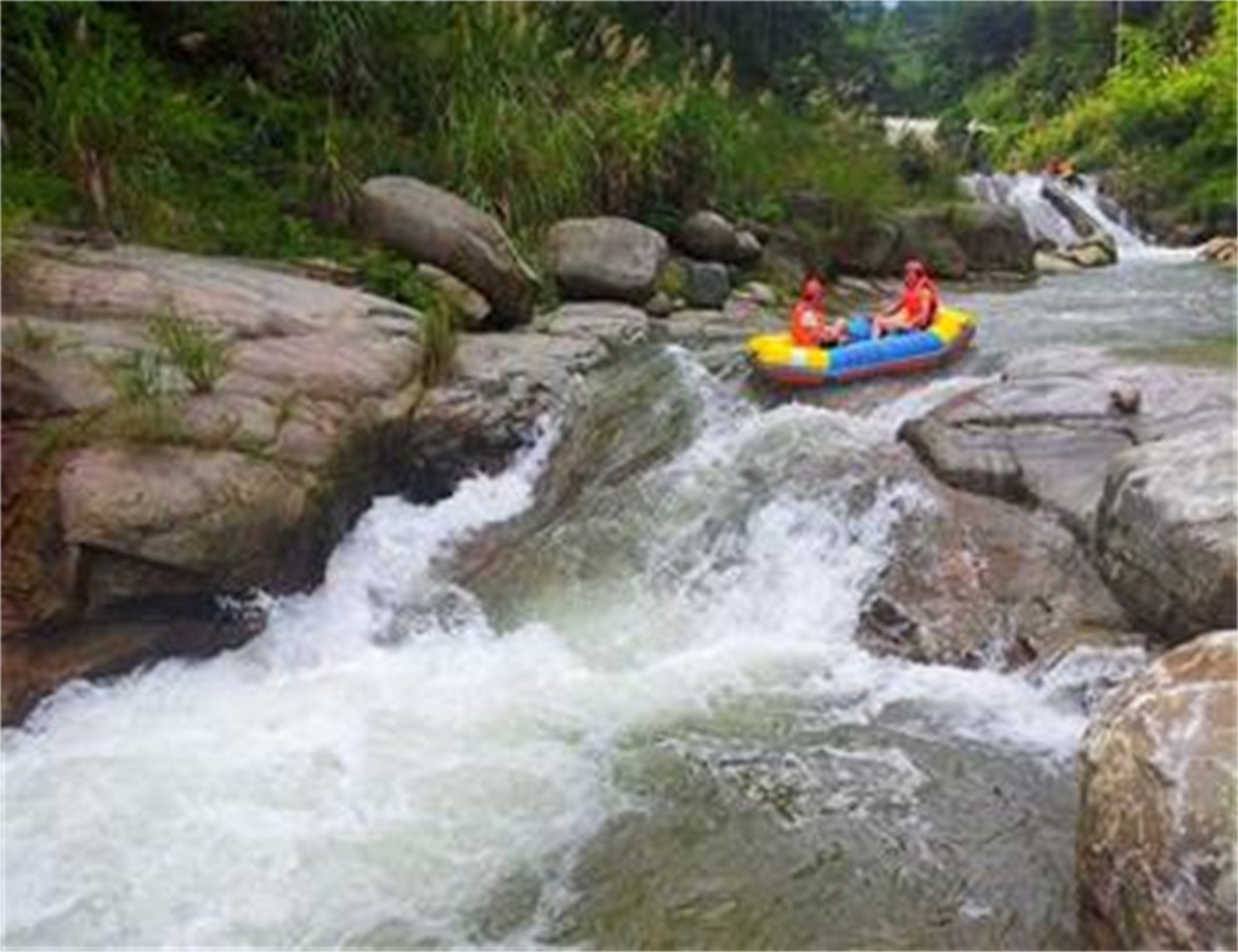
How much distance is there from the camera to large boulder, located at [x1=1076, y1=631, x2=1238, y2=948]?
9.83 ft

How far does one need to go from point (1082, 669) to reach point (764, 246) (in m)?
6.91

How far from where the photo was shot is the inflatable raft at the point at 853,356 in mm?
7359

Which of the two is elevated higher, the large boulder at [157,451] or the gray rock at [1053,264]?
the large boulder at [157,451]

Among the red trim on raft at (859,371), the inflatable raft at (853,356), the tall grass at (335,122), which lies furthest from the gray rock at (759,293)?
the red trim on raft at (859,371)

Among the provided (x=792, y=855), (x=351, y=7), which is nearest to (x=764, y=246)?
(x=351, y=7)

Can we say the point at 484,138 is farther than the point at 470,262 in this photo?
Yes

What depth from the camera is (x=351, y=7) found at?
982 centimetres

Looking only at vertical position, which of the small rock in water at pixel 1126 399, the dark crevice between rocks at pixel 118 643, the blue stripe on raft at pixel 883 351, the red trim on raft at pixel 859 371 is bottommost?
the dark crevice between rocks at pixel 118 643

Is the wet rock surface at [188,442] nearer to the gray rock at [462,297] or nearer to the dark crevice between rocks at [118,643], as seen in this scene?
the dark crevice between rocks at [118,643]

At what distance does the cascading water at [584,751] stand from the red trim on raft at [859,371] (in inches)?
22.3

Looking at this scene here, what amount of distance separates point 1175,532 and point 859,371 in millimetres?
2821

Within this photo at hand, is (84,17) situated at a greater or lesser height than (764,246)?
greater

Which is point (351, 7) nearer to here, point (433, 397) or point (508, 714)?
point (433, 397)

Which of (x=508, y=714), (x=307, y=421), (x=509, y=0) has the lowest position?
(x=508, y=714)
